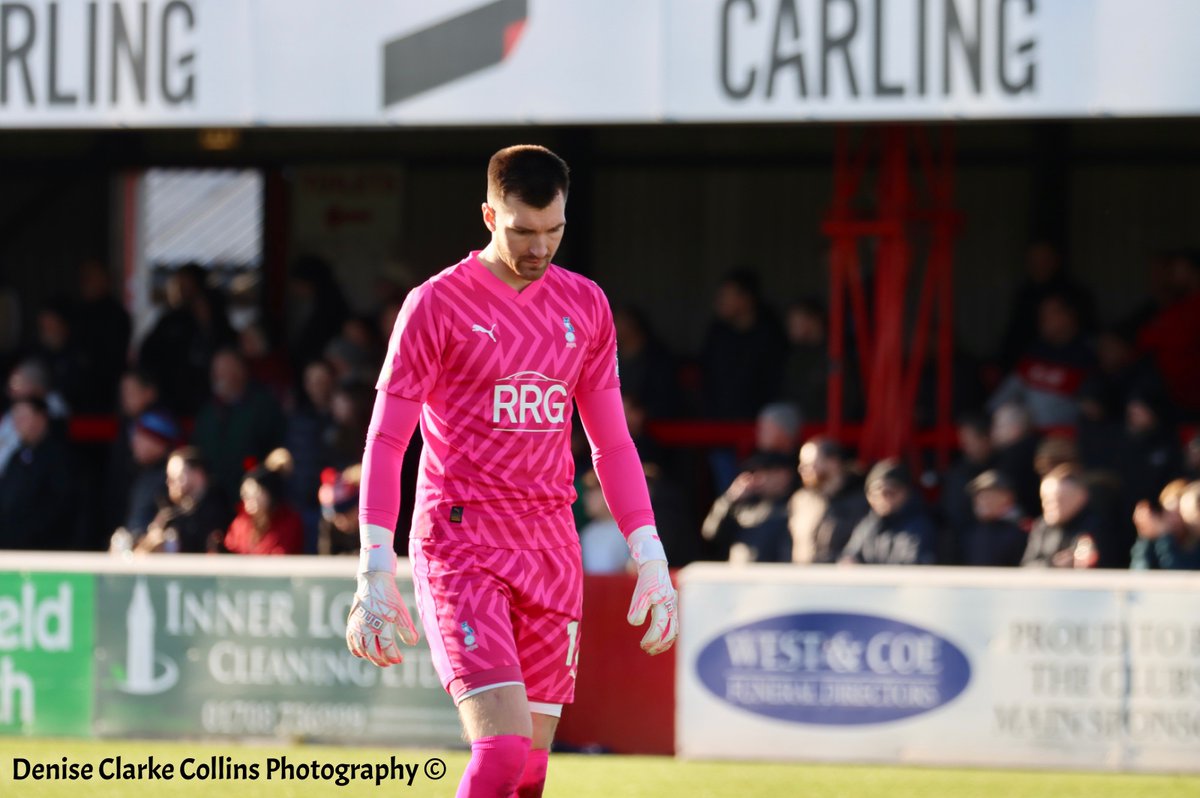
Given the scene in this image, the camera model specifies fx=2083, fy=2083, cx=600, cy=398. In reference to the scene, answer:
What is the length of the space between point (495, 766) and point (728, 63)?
19.4 feet

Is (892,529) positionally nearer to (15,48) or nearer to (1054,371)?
(1054,371)

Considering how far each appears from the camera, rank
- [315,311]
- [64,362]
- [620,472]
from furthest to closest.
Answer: [315,311] → [64,362] → [620,472]

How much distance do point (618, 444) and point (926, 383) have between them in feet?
23.5

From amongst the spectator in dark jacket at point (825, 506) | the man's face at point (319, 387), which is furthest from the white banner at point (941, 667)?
the man's face at point (319, 387)

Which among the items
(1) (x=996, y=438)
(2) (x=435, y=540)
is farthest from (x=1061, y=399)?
(2) (x=435, y=540)

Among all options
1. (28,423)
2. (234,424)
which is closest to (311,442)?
(234,424)

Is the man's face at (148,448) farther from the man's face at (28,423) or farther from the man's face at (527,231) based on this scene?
the man's face at (527,231)

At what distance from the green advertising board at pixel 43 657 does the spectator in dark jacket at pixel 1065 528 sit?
13.9 feet

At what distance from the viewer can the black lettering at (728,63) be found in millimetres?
9812

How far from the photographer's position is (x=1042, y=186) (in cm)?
1487

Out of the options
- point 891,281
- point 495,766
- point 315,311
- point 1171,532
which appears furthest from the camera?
point 315,311

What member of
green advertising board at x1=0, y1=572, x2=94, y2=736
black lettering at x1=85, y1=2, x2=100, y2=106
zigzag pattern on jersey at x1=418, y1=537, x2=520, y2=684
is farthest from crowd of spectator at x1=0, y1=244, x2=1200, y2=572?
zigzag pattern on jersey at x1=418, y1=537, x2=520, y2=684

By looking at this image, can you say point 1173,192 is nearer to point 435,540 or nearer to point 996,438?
point 996,438

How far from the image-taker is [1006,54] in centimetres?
959
